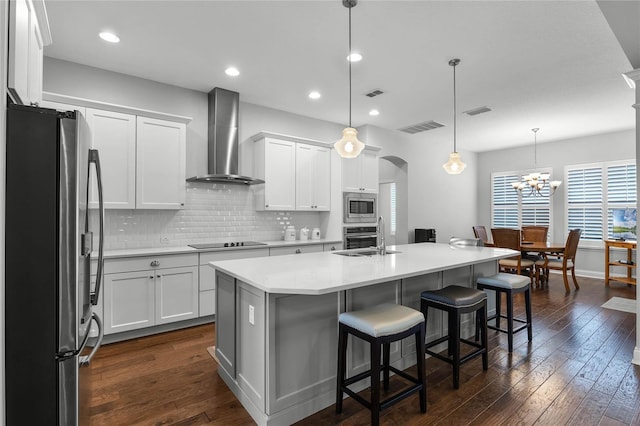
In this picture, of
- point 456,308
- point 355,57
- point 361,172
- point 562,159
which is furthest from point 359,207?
point 562,159

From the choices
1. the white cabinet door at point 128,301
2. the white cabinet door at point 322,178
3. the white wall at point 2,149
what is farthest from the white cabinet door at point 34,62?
the white cabinet door at point 322,178

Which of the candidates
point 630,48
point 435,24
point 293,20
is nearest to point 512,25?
point 435,24

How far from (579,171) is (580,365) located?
5.54m

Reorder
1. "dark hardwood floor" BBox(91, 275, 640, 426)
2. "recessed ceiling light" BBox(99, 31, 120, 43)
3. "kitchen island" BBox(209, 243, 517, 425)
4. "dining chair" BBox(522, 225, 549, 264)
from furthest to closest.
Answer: "dining chair" BBox(522, 225, 549, 264), "recessed ceiling light" BBox(99, 31, 120, 43), "dark hardwood floor" BBox(91, 275, 640, 426), "kitchen island" BBox(209, 243, 517, 425)

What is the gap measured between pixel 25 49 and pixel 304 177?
3559 mm

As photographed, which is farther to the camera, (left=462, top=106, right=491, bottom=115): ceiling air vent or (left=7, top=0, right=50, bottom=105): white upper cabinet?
(left=462, top=106, right=491, bottom=115): ceiling air vent

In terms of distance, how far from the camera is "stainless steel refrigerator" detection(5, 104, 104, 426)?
4.17 ft

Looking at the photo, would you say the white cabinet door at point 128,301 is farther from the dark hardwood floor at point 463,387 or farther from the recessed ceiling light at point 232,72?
the recessed ceiling light at point 232,72

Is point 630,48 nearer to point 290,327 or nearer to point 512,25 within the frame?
point 512,25

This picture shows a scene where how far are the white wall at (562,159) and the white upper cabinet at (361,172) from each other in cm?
353

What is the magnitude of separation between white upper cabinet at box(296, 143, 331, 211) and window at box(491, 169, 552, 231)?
473 centimetres

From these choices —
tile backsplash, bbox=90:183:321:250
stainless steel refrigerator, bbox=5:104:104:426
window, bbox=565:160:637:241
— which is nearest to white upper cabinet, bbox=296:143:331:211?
tile backsplash, bbox=90:183:321:250

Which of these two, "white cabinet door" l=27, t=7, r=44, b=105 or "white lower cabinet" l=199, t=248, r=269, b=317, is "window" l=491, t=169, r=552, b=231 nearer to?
"white lower cabinet" l=199, t=248, r=269, b=317

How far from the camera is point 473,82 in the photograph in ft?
13.3
